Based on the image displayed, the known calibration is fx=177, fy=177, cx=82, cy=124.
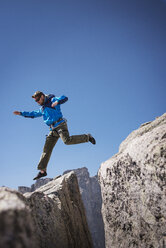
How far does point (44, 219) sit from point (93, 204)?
71963mm

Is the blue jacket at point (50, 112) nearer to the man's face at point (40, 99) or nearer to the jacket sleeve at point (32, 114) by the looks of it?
the man's face at point (40, 99)

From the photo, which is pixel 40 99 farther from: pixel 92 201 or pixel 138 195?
pixel 92 201

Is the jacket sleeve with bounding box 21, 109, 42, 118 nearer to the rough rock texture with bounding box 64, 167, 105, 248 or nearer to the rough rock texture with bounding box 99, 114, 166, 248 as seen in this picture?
the rough rock texture with bounding box 99, 114, 166, 248

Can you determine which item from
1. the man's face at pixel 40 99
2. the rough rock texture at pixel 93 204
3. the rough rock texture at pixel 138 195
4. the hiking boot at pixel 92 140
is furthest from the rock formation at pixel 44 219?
the rough rock texture at pixel 93 204

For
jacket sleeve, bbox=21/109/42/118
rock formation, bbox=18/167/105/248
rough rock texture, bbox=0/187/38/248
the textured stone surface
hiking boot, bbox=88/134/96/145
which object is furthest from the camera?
rock formation, bbox=18/167/105/248

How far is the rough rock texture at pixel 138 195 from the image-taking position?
3369 millimetres

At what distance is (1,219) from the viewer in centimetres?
127

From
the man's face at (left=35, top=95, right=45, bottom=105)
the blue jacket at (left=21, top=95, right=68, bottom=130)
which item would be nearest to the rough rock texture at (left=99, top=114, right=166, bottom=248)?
the blue jacket at (left=21, top=95, right=68, bottom=130)

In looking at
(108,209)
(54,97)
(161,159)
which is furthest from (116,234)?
(54,97)

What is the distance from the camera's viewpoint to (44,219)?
4.58 metres

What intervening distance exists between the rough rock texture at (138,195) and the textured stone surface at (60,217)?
141 cm

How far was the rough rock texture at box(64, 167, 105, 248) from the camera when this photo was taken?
60.9 m

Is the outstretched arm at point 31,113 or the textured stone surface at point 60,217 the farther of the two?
the outstretched arm at point 31,113

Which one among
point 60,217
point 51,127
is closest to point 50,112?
point 51,127
